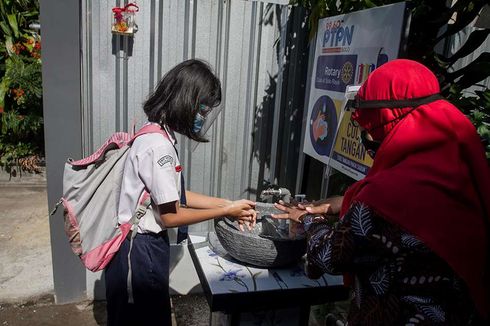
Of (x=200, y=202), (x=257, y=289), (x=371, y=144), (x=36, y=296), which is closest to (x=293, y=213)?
(x=257, y=289)

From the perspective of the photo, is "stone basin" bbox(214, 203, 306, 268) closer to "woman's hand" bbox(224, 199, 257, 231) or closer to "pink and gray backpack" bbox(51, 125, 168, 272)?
"woman's hand" bbox(224, 199, 257, 231)

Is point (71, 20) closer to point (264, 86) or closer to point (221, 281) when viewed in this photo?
point (264, 86)

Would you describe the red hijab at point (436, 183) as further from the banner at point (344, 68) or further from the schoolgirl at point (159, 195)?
the schoolgirl at point (159, 195)

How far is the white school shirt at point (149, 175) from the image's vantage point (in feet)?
6.01

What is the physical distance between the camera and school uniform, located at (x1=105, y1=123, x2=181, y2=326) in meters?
1.84

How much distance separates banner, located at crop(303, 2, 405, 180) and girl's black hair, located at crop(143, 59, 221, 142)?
80 cm

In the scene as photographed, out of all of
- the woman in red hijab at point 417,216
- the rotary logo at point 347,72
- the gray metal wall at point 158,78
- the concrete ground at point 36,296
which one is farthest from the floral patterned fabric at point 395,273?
the gray metal wall at point 158,78

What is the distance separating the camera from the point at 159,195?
183 centimetres

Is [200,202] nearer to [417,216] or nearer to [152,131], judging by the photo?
[152,131]

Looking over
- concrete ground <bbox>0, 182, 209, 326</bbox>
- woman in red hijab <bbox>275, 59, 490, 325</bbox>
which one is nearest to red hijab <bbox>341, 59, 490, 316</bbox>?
woman in red hijab <bbox>275, 59, 490, 325</bbox>

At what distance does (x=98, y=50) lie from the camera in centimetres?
304

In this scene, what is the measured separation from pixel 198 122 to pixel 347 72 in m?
0.94

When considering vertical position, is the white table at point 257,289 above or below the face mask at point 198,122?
below

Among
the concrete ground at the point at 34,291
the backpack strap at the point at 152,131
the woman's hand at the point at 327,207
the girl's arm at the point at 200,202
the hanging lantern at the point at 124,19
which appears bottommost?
the concrete ground at the point at 34,291
